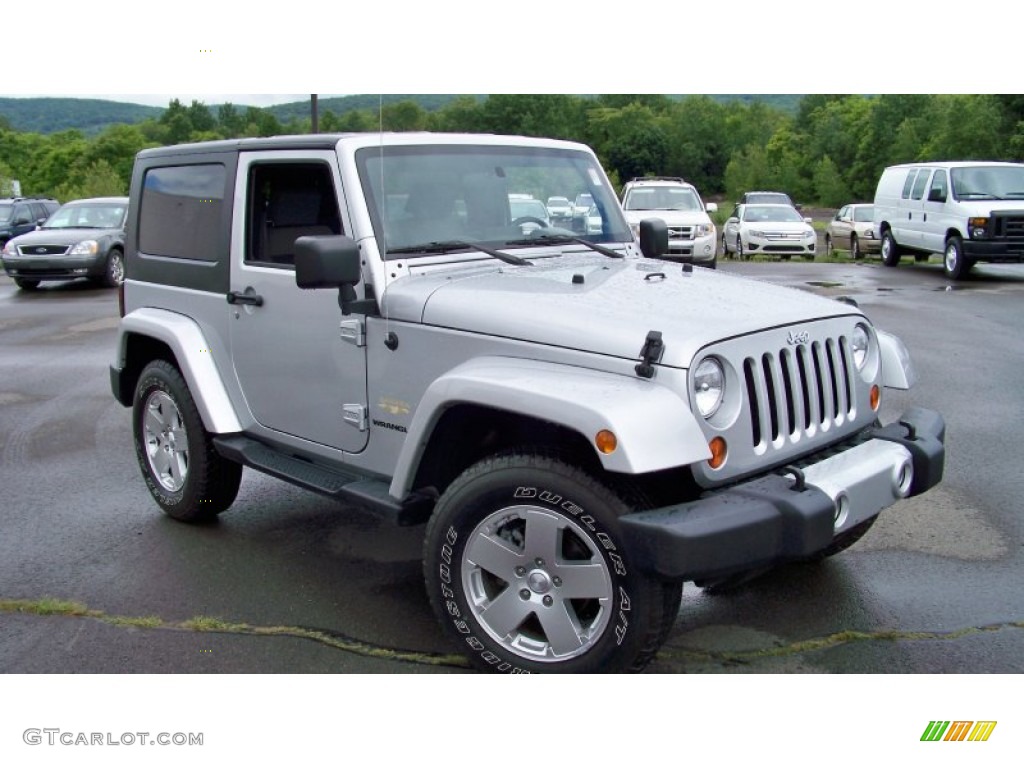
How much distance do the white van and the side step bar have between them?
13.8 m

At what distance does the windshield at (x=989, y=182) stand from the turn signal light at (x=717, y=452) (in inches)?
554

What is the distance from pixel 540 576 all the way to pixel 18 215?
2510 centimetres

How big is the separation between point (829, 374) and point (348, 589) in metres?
2.31

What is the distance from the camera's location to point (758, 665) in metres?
3.70

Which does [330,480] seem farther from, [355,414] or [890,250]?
[890,250]

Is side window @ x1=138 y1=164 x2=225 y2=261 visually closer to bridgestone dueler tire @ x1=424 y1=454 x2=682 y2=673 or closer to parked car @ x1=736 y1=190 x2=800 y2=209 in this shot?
bridgestone dueler tire @ x1=424 y1=454 x2=682 y2=673

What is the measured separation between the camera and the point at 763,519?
3.04 metres

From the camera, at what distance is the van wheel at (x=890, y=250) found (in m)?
19.3

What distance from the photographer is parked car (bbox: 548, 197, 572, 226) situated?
476 cm

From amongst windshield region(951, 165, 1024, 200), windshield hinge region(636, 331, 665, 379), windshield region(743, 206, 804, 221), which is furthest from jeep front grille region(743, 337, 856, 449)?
windshield region(743, 206, 804, 221)

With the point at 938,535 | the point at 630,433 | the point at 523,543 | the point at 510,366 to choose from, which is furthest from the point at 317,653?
the point at 938,535

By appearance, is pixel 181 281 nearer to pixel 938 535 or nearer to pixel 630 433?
pixel 630 433

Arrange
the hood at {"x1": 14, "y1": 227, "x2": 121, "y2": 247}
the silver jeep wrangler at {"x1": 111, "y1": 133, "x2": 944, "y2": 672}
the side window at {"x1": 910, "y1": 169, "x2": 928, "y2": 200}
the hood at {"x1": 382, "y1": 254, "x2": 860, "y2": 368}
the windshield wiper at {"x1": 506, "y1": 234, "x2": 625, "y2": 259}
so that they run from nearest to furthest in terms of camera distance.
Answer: the silver jeep wrangler at {"x1": 111, "y1": 133, "x2": 944, "y2": 672}, the hood at {"x1": 382, "y1": 254, "x2": 860, "y2": 368}, the windshield wiper at {"x1": 506, "y1": 234, "x2": 625, "y2": 259}, the side window at {"x1": 910, "y1": 169, "x2": 928, "y2": 200}, the hood at {"x1": 14, "y1": 227, "x2": 121, "y2": 247}

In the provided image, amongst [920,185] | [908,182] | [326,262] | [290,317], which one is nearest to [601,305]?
[326,262]
